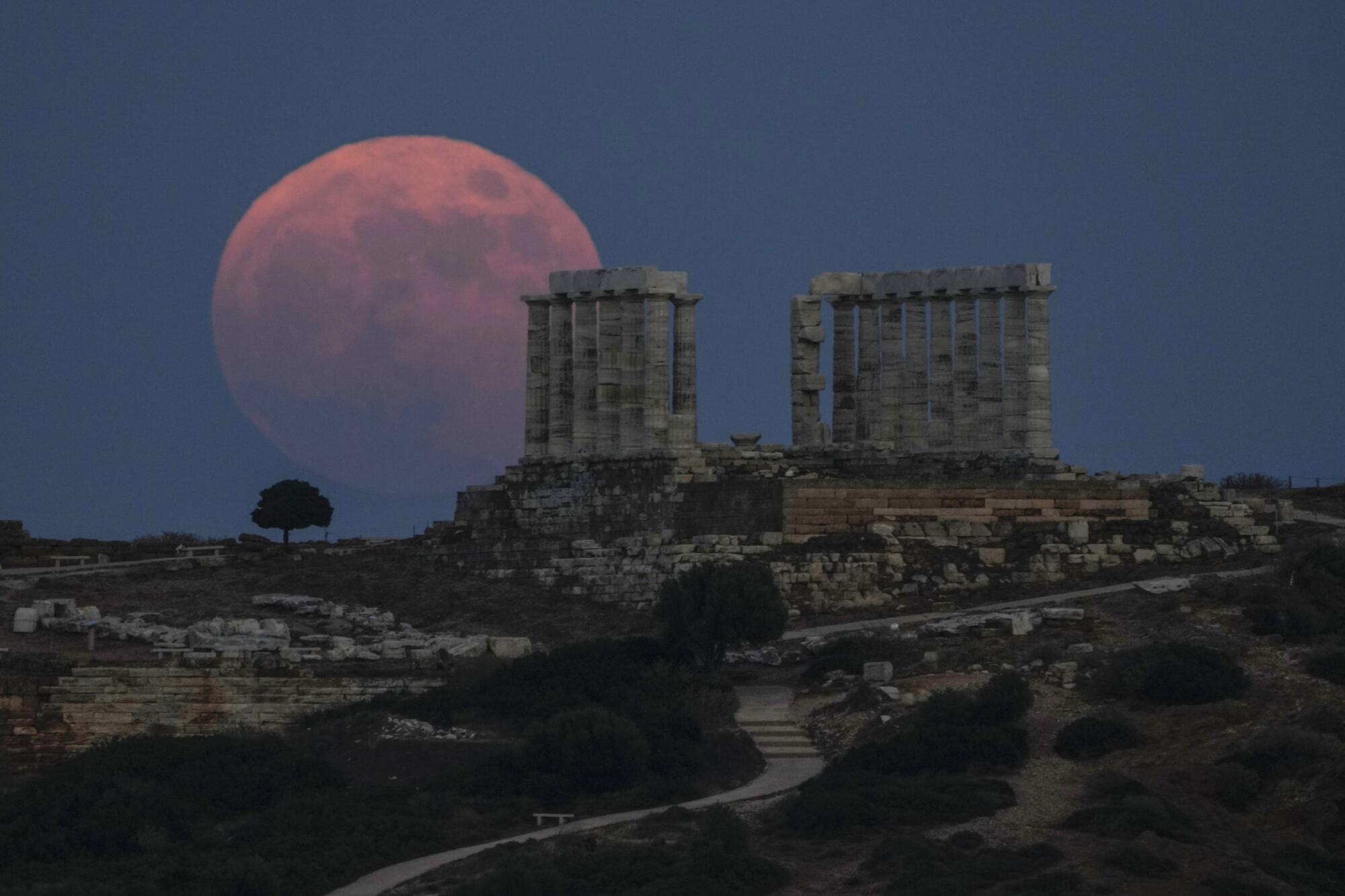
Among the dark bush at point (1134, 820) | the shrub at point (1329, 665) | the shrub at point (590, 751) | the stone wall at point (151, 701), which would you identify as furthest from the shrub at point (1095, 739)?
the stone wall at point (151, 701)

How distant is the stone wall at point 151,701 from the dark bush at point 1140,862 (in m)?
18.8

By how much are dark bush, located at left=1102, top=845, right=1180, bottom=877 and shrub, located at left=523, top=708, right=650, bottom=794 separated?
422 inches

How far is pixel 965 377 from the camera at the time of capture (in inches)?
3012

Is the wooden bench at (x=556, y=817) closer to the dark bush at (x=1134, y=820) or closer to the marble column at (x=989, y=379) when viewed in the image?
the dark bush at (x=1134, y=820)

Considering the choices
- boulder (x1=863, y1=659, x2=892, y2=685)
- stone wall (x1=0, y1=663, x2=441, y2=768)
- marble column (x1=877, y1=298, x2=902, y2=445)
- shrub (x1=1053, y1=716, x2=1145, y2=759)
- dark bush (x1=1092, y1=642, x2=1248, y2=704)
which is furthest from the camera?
marble column (x1=877, y1=298, x2=902, y2=445)

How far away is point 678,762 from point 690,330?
23447 millimetres

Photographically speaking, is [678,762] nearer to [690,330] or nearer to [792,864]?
[792,864]

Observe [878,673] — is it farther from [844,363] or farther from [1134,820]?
[844,363]

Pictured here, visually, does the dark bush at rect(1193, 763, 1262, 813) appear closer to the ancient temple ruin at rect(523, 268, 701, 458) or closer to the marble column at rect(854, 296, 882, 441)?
the ancient temple ruin at rect(523, 268, 701, 458)

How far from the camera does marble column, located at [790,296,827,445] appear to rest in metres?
76.2

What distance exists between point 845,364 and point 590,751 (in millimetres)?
27809

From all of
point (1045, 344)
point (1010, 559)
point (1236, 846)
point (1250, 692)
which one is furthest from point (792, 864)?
point (1045, 344)

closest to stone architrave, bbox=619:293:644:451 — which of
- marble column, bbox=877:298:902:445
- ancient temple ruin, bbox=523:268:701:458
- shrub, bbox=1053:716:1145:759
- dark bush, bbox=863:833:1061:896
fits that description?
ancient temple ruin, bbox=523:268:701:458

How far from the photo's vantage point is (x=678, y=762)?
51625 mm
